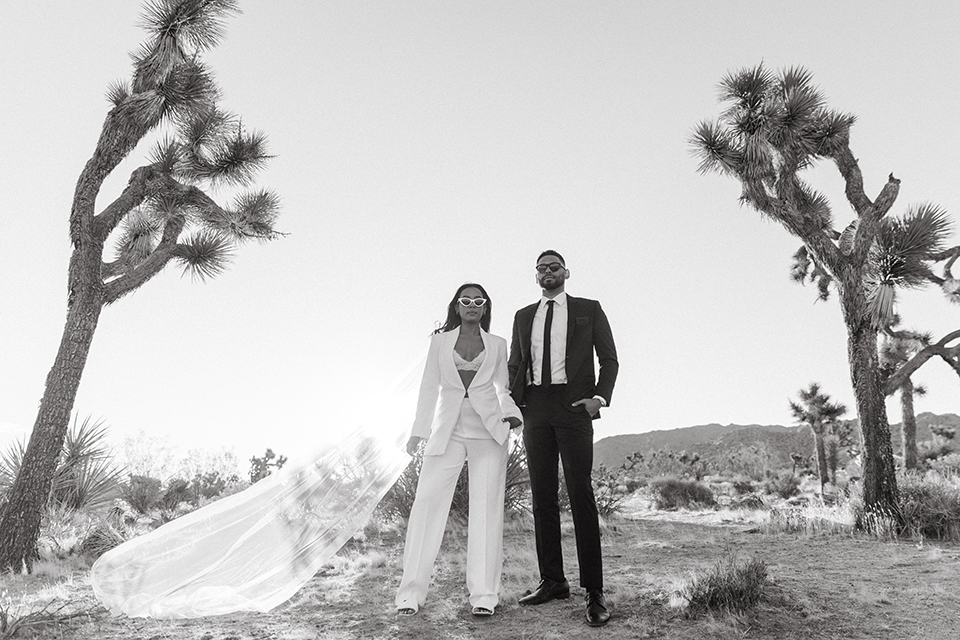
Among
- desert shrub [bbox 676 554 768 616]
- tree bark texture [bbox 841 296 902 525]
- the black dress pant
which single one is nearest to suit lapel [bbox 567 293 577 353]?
the black dress pant

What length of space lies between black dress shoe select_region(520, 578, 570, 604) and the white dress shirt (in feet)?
4.20

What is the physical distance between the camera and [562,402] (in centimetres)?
409

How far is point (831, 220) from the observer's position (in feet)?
37.0

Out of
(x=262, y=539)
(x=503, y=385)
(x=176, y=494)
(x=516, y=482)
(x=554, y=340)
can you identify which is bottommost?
(x=176, y=494)

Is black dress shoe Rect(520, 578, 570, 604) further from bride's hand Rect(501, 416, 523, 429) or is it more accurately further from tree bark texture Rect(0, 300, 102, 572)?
tree bark texture Rect(0, 300, 102, 572)

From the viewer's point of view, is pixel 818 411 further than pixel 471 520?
Yes

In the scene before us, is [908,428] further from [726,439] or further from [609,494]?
[726,439]

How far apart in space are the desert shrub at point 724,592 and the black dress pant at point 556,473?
0.54 metres

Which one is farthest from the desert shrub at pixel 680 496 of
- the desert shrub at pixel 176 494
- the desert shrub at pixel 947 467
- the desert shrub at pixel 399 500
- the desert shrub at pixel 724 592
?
the desert shrub at pixel 724 592

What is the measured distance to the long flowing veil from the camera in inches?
161

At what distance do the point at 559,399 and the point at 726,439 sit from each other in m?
51.0

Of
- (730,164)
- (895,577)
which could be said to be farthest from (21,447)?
(730,164)

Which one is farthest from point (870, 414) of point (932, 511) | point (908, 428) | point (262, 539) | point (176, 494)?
point (176, 494)

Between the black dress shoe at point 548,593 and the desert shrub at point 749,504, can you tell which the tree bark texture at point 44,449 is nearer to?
the black dress shoe at point 548,593
